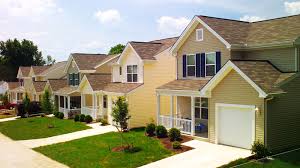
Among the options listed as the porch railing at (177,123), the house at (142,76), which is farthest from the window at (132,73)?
the porch railing at (177,123)

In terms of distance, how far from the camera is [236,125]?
20.5 meters

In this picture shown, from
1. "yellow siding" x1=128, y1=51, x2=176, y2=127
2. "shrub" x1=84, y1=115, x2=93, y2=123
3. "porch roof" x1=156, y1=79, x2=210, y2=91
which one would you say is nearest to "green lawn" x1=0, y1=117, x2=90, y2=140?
"shrub" x1=84, y1=115, x2=93, y2=123

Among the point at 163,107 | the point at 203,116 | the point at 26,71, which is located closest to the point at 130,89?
the point at 163,107

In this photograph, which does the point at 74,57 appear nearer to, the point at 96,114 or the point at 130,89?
the point at 96,114

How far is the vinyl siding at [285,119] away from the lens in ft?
61.6

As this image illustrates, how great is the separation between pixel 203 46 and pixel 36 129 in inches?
752

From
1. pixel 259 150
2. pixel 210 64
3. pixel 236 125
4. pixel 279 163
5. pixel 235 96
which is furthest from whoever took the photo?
pixel 210 64

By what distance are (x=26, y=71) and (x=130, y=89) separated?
43971 millimetres

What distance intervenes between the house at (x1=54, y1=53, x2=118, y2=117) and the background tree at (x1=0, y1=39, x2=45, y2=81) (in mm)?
53469

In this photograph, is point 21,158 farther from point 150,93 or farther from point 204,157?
point 150,93

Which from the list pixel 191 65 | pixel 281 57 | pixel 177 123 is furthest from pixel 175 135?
pixel 281 57

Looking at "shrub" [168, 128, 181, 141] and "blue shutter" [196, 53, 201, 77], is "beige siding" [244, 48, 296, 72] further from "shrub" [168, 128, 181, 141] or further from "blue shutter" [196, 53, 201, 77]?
"shrub" [168, 128, 181, 141]

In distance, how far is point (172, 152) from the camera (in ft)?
67.8

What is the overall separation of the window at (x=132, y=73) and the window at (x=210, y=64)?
920 centimetres
